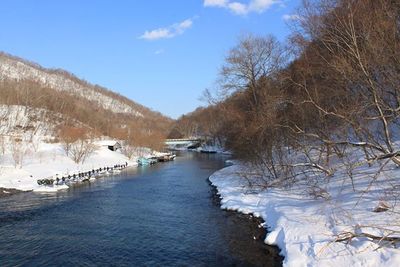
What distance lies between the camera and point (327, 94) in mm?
19188

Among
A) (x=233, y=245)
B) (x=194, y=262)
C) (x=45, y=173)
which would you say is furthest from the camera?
(x=45, y=173)

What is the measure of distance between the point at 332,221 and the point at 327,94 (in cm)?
678

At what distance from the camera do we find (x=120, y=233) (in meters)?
18.9

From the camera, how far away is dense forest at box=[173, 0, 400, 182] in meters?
14.4

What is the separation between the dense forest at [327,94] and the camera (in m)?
14.4

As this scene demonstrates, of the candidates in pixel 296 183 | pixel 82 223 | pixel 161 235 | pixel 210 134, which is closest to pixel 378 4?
pixel 296 183

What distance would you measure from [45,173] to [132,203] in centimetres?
2002

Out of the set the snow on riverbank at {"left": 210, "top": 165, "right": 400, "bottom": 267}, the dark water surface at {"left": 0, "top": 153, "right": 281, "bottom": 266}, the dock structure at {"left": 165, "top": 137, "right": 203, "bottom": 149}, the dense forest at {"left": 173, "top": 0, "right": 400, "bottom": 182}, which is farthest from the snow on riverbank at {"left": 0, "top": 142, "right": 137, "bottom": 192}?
the dock structure at {"left": 165, "top": 137, "right": 203, "bottom": 149}

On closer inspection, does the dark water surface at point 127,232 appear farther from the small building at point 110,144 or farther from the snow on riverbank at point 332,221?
the small building at point 110,144

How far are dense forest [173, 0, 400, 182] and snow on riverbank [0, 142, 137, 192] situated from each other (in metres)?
18.3

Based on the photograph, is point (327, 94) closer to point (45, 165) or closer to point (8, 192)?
point (8, 192)

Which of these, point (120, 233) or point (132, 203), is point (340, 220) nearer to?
point (120, 233)

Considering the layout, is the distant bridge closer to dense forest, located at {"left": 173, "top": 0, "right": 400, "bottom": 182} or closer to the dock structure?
the dock structure

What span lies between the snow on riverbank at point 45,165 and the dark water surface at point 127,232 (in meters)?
6.07
